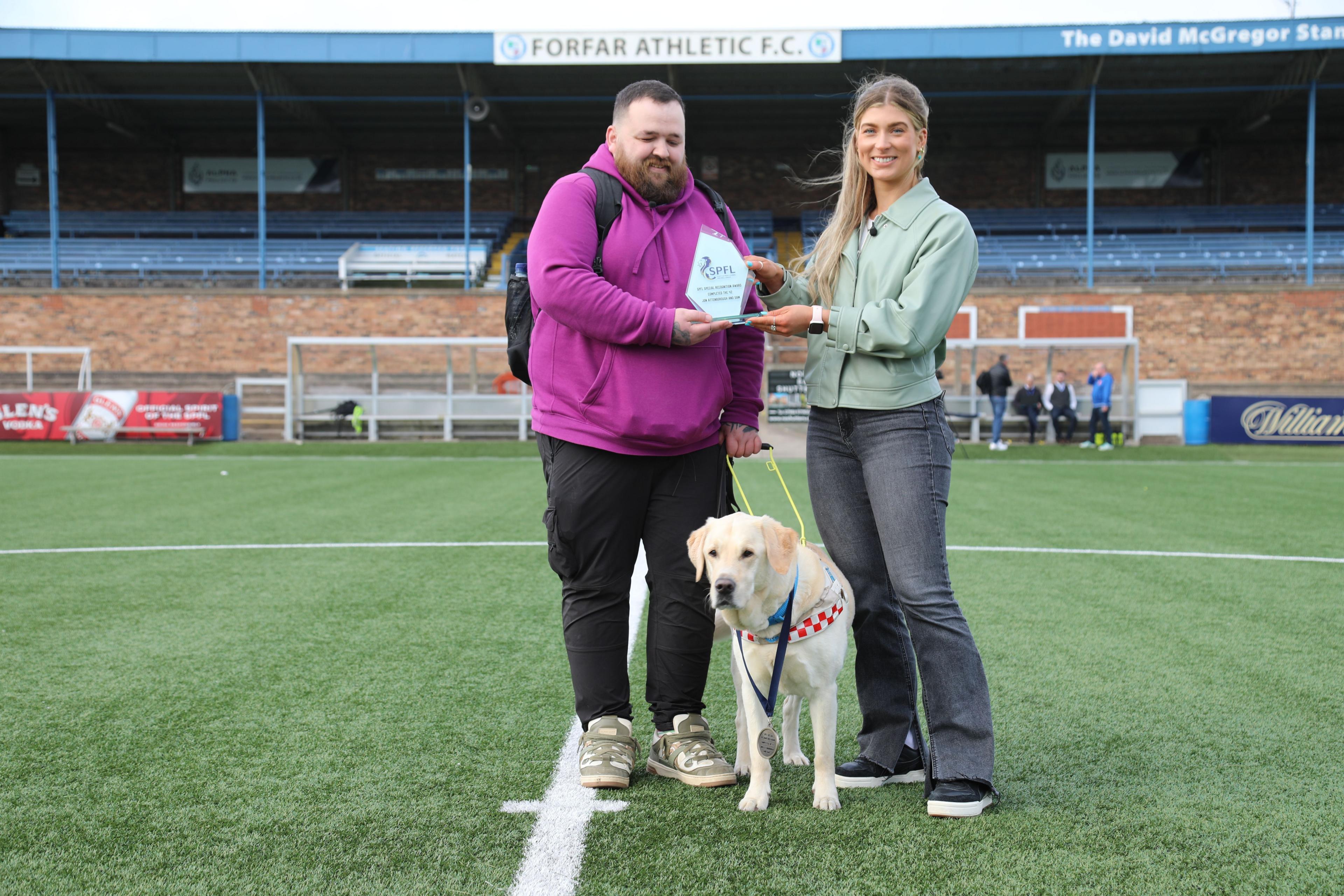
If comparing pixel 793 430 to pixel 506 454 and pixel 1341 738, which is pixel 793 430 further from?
pixel 1341 738

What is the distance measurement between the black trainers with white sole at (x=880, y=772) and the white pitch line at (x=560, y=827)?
66 centimetres

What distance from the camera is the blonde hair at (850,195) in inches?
108

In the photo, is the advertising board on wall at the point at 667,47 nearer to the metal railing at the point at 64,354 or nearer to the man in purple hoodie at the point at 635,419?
the metal railing at the point at 64,354

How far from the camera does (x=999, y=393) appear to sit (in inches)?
736

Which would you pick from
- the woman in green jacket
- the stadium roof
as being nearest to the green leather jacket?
the woman in green jacket

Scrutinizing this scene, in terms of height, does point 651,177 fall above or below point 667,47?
below

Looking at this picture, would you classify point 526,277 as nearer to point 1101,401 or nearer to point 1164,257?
point 1101,401

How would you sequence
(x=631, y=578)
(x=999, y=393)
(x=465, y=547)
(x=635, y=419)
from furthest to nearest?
1. (x=999, y=393)
2. (x=465, y=547)
3. (x=631, y=578)
4. (x=635, y=419)

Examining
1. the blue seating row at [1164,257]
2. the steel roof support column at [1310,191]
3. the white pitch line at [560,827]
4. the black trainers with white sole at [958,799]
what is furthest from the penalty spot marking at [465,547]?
the steel roof support column at [1310,191]

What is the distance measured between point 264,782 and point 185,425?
1893 centimetres

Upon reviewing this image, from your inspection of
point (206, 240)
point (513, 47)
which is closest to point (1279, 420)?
point (513, 47)

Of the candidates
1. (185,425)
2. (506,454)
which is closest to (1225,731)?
(506,454)

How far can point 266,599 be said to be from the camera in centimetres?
529

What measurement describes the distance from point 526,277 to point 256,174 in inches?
1327
